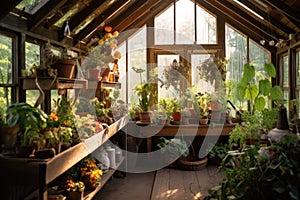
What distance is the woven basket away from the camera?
543 cm


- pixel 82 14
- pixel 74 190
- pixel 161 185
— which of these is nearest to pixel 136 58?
pixel 82 14

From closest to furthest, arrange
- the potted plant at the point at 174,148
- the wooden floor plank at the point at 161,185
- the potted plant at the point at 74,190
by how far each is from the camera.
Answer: the potted plant at the point at 74,190
the wooden floor plank at the point at 161,185
the potted plant at the point at 174,148

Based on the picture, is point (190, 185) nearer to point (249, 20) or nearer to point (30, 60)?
point (30, 60)

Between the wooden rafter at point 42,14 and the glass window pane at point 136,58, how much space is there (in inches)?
115

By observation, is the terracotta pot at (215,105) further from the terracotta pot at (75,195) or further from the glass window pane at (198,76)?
the terracotta pot at (75,195)

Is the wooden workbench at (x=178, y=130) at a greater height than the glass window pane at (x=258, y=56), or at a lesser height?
lesser

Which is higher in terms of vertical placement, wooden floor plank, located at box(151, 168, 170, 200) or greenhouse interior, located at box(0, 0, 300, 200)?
greenhouse interior, located at box(0, 0, 300, 200)

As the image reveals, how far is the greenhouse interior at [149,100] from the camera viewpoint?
244 centimetres

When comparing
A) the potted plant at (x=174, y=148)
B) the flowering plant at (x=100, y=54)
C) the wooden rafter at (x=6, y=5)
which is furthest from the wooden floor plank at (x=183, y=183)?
the wooden rafter at (x=6, y=5)

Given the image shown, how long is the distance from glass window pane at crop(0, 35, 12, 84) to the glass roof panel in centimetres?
41

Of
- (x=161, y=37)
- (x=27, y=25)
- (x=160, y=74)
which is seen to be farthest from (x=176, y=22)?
(x=27, y=25)

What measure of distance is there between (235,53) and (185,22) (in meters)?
1.16

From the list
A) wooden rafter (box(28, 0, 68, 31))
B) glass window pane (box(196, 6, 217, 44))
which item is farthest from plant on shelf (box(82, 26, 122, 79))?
glass window pane (box(196, 6, 217, 44))

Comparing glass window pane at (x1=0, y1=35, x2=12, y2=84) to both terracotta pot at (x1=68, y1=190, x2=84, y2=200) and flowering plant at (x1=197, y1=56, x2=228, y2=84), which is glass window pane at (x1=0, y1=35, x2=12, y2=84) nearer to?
terracotta pot at (x1=68, y1=190, x2=84, y2=200)
